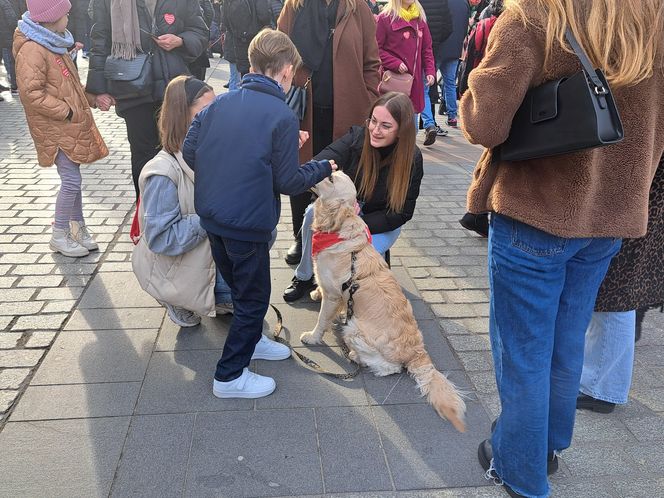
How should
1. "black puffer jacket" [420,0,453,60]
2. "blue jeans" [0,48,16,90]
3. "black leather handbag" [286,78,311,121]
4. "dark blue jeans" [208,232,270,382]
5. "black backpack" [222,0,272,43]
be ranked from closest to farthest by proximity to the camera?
"dark blue jeans" [208,232,270,382], "black leather handbag" [286,78,311,121], "black puffer jacket" [420,0,453,60], "black backpack" [222,0,272,43], "blue jeans" [0,48,16,90]

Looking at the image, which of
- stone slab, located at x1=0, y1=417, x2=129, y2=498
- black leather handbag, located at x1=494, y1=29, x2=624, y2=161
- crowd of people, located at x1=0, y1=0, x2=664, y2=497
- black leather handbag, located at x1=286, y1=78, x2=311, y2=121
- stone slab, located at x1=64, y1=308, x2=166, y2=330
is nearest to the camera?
black leather handbag, located at x1=494, y1=29, x2=624, y2=161

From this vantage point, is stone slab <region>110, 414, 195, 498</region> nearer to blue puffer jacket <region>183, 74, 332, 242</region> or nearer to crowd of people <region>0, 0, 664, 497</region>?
crowd of people <region>0, 0, 664, 497</region>

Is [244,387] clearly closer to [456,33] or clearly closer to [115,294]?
[115,294]

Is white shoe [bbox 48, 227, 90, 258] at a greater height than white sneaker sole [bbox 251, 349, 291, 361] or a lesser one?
lesser

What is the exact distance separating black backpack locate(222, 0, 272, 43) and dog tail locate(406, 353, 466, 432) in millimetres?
7117

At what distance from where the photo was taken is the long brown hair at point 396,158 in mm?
3650

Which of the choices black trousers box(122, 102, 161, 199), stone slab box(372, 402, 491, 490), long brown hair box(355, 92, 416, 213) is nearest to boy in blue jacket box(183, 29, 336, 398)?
stone slab box(372, 402, 491, 490)

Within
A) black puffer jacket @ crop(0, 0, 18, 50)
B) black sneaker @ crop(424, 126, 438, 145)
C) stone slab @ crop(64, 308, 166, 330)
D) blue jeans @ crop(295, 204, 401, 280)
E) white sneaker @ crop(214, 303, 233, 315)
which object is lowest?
black sneaker @ crop(424, 126, 438, 145)

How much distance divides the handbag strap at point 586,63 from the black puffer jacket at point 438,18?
6.99 meters

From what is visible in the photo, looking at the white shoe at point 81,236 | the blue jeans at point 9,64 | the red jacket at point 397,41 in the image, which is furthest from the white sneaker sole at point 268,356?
the blue jeans at point 9,64

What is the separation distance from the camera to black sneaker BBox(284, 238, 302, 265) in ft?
14.9

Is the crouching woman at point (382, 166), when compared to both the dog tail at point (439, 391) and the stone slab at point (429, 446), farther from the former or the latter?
the stone slab at point (429, 446)

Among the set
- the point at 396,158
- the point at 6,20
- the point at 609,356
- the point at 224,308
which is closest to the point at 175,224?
the point at 224,308

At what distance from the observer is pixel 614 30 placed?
5.37 feet
